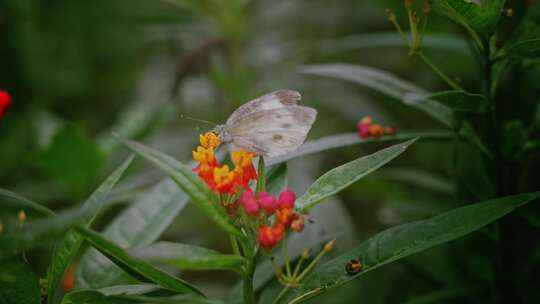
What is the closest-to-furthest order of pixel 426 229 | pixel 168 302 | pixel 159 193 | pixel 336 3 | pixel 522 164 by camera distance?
pixel 168 302, pixel 426 229, pixel 159 193, pixel 522 164, pixel 336 3

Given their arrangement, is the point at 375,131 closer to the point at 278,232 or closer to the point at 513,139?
the point at 513,139

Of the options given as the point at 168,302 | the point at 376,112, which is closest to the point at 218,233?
the point at 376,112

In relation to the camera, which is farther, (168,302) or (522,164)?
(522,164)

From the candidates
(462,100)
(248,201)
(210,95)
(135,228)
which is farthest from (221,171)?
(210,95)

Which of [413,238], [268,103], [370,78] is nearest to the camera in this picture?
[413,238]

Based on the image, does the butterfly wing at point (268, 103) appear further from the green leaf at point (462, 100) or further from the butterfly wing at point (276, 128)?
the green leaf at point (462, 100)

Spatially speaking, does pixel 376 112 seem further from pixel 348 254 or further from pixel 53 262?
pixel 53 262
